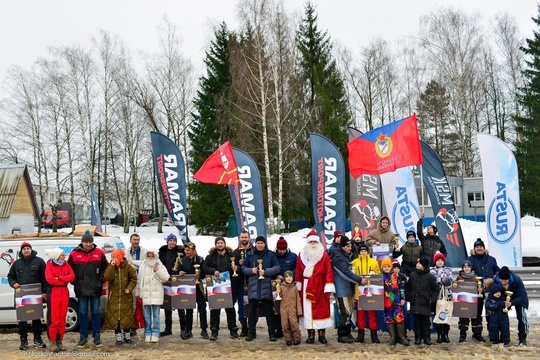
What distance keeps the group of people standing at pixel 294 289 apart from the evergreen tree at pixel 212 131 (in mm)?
21490

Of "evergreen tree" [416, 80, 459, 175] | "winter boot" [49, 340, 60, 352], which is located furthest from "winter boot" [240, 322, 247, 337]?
"evergreen tree" [416, 80, 459, 175]

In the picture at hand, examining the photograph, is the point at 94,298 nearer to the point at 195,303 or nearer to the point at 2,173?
the point at 195,303

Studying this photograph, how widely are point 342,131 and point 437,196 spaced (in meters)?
15.6

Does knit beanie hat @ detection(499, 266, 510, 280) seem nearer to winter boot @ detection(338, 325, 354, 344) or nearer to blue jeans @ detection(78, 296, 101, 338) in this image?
winter boot @ detection(338, 325, 354, 344)

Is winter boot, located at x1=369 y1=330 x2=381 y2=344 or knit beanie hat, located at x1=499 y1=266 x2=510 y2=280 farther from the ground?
knit beanie hat, located at x1=499 y1=266 x2=510 y2=280

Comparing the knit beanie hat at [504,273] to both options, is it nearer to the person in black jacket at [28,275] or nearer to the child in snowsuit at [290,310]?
the child in snowsuit at [290,310]

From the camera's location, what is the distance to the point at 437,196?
55.2ft

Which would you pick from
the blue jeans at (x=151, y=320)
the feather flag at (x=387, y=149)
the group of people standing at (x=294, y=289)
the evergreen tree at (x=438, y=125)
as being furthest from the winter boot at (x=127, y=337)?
the evergreen tree at (x=438, y=125)

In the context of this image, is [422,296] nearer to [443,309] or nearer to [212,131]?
[443,309]

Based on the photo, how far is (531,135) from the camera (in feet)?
120

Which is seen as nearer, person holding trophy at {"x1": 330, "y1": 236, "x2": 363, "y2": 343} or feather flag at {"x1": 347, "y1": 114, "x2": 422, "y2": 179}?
person holding trophy at {"x1": 330, "y1": 236, "x2": 363, "y2": 343}

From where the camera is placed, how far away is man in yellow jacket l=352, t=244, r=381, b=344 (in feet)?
30.7

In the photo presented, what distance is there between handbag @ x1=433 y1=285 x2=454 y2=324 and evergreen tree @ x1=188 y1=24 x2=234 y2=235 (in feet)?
73.5

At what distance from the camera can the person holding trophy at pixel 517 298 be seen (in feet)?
29.6
